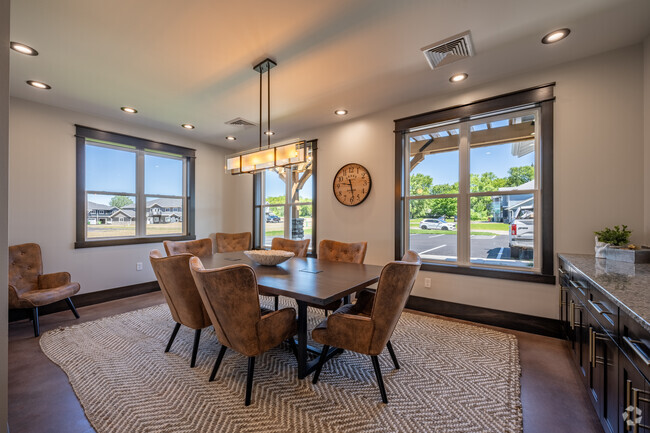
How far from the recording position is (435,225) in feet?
11.7

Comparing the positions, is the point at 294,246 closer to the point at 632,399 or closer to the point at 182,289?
the point at 182,289

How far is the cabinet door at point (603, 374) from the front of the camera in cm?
130

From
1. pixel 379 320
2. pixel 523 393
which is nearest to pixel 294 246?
pixel 379 320

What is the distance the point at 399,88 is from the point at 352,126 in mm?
1093

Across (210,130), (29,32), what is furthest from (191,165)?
(29,32)

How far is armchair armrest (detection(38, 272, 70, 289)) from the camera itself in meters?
3.28

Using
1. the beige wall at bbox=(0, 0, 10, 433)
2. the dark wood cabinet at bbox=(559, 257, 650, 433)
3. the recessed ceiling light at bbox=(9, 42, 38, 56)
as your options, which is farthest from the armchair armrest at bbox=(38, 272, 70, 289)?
the dark wood cabinet at bbox=(559, 257, 650, 433)

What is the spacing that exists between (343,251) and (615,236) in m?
2.42

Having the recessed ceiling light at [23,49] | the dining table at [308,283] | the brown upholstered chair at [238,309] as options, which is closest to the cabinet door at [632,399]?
the dining table at [308,283]

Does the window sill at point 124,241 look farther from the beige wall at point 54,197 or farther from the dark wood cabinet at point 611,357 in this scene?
the dark wood cabinet at point 611,357

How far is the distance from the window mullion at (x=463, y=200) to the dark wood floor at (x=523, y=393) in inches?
39.4

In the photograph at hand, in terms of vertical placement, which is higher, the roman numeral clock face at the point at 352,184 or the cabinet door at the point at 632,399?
the roman numeral clock face at the point at 352,184

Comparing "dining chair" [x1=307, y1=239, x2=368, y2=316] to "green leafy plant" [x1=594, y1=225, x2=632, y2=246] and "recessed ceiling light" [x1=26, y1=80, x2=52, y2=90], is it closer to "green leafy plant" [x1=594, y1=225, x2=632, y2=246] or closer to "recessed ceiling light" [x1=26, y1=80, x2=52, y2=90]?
"green leafy plant" [x1=594, y1=225, x2=632, y2=246]

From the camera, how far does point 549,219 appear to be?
108 inches
